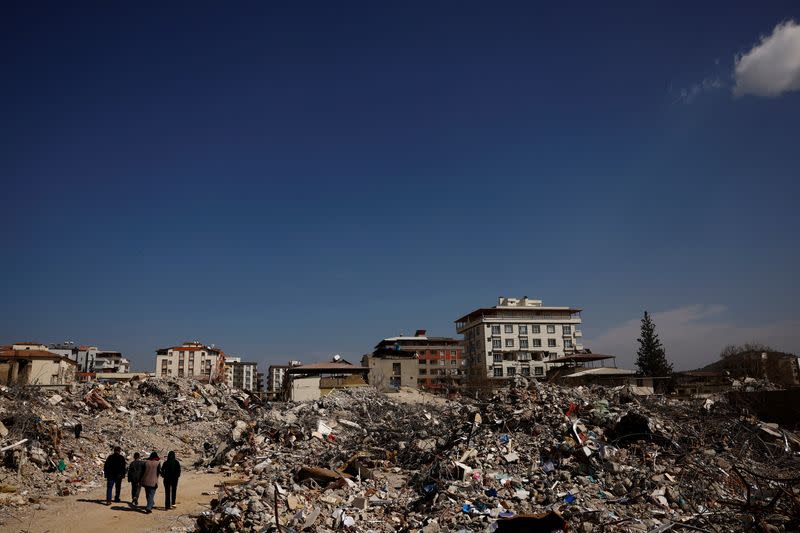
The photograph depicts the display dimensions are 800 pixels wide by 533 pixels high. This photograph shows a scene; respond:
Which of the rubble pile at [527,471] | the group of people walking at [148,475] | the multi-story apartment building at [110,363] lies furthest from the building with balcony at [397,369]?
the multi-story apartment building at [110,363]

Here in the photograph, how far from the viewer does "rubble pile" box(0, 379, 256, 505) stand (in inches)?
488

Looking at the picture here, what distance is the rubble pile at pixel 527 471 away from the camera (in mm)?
8617

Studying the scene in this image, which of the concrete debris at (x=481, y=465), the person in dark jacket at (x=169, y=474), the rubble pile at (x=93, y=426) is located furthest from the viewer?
the rubble pile at (x=93, y=426)

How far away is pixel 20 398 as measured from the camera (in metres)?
16.5

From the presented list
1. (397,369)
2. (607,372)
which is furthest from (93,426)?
(397,369)

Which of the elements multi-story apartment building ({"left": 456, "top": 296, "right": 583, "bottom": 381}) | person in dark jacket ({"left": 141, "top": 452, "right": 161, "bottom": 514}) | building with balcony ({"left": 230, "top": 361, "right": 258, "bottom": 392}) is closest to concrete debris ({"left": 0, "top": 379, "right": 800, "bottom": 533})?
person in dark jacket ({"left": 141, "top": 452, "right": 161, "bottom": 514})

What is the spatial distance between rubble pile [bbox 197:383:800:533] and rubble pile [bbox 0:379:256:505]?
362 centimetres

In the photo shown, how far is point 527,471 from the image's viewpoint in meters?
11.3

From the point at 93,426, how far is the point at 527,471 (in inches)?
634

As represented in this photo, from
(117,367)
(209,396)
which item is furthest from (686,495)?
(117,367)

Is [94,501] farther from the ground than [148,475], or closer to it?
closer to it

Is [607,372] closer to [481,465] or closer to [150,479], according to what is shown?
[481,465]

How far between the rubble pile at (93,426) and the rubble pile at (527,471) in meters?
3.62

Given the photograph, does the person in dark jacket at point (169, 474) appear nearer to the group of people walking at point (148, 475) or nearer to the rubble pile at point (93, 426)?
the group of people walking at point (148, 475)
